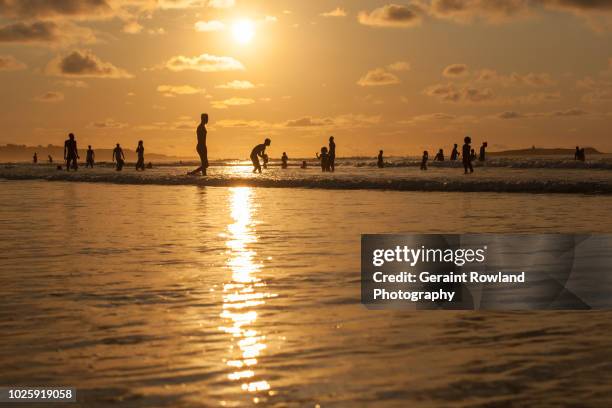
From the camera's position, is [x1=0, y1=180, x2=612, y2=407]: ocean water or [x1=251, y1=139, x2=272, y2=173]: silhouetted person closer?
[x1=0, y1=180, x2=612, y2=407]: ocean water

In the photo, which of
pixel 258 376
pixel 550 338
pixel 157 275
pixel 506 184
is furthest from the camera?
pixel 506 184

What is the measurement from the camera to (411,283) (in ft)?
21.0

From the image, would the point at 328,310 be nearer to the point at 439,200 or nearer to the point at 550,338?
the point at 550,338

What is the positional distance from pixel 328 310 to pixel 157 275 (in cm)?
217

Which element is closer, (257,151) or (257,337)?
(257,337)

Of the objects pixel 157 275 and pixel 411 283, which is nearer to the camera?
pixel 411 283

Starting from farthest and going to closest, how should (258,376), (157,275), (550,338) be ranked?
1. (157,275)
2. (550,338)
3. (258,376)

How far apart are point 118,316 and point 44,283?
5.39ft

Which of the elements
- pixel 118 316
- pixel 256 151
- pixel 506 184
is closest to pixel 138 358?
pixel 118 316

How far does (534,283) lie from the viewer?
6.41m

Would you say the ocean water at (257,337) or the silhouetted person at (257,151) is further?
the silhouetted person at (257,151)

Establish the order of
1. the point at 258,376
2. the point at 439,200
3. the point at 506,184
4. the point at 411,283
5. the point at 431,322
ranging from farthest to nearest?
the point at 506,184 < the point at 439,200 < the point at 411,283 < the point at 431,322 < the point at 258,376

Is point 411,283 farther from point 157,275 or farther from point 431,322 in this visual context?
point 157,275

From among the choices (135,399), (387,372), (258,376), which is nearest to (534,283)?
A: (387,372)
